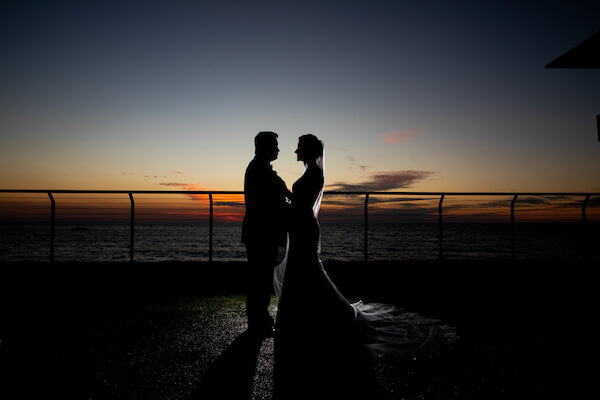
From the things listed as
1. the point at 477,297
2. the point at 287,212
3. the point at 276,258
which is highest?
the point at 287,212

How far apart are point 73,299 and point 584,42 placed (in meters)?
5.59

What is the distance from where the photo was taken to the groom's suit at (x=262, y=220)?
2770mm

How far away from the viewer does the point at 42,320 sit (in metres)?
2.86

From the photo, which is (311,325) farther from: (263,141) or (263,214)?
(263,141)

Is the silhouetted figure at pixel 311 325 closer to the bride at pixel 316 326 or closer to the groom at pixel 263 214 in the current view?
the bride at pixel 316 326

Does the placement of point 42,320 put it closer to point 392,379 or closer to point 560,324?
point 392,379

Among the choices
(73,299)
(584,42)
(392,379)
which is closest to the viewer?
(392,379)

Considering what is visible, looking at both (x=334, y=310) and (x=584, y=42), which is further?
(x=584, y=42)

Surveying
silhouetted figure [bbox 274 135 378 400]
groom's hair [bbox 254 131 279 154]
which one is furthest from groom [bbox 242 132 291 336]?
silhouetted figure [bbox 274 135 378 400]

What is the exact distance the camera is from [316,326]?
2551mm

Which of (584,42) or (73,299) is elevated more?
(584,42)

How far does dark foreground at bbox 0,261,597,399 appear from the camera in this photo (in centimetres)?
175

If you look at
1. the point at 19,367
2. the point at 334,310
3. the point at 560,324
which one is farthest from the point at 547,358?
the point at 19,367

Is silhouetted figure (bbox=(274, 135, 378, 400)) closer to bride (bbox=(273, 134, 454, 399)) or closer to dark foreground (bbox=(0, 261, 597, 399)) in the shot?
bride (bbox=(273, 134, 454, 399))
